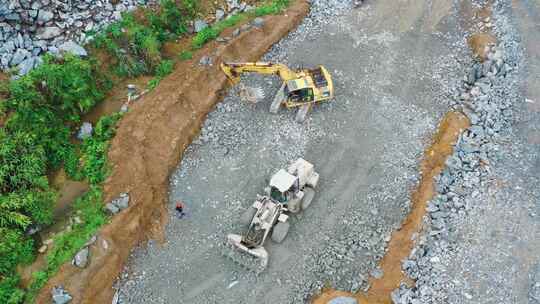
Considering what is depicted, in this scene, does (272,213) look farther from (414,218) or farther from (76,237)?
(76,237)

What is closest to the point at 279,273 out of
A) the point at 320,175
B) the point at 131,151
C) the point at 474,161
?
the point at 320,175

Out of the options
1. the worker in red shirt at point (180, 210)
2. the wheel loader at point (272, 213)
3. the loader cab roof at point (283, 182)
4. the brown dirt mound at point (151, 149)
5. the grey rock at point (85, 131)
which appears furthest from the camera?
the grey rock at point (85, 131)

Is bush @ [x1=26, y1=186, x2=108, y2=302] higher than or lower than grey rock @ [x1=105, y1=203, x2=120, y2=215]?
lower

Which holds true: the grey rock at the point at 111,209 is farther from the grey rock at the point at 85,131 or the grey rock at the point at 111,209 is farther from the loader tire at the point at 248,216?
the loader tire at the point at 248,216

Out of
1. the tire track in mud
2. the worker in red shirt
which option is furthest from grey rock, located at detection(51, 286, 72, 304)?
the tire track in mud

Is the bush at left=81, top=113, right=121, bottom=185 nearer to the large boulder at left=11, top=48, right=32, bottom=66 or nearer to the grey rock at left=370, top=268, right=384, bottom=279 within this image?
the large boulder at left=11, top=48, right=32, bottom=66

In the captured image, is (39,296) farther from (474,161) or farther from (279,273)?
(474,161)

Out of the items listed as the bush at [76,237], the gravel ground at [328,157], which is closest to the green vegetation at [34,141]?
the bush at [76,237]
